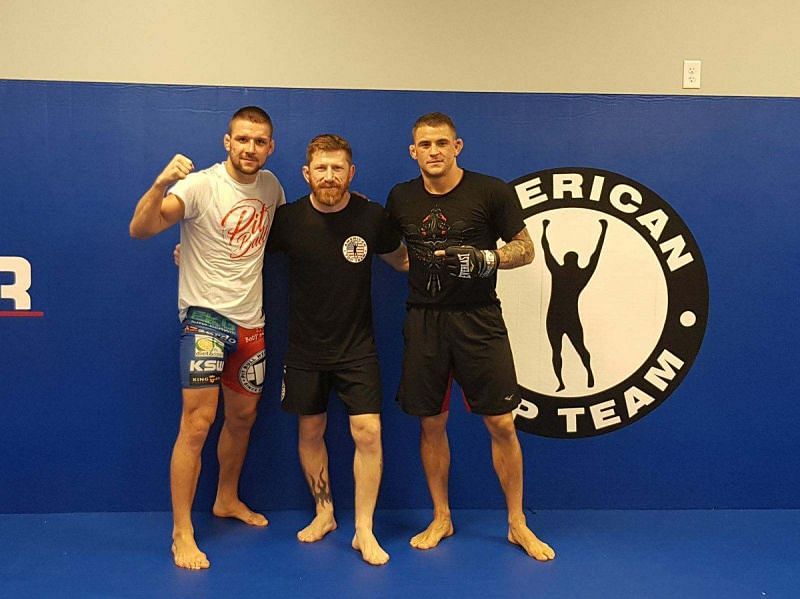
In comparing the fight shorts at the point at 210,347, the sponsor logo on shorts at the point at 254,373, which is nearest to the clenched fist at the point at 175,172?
the fight shorts at the point at 210,347

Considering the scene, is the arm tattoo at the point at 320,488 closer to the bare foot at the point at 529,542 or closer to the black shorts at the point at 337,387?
the black shorts at the point at 337,387

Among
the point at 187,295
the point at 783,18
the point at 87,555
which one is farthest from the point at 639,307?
the point at 87,555

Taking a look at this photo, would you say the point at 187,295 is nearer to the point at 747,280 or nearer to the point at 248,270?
the point at 248,270

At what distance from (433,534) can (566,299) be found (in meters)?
1.14

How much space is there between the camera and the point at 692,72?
306cm

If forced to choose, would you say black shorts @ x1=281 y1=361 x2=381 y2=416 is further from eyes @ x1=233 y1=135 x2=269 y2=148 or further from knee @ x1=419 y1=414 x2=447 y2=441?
eyes @ x1=233 y1=135 x2=269 y2=148

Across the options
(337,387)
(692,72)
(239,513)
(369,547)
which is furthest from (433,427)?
(692,72)

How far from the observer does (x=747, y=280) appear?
314 cm

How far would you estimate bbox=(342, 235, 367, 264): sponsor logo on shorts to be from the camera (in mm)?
2779

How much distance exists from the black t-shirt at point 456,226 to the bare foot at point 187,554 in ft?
4.08

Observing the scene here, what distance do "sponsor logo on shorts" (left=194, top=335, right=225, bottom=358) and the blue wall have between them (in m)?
0.37

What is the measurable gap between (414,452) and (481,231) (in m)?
1.06

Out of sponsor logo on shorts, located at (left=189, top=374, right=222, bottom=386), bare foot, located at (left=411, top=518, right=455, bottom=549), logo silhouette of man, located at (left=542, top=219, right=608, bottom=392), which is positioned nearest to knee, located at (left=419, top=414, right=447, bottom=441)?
bare foot, located at (left=411, top=518, right=455, bottom=549)

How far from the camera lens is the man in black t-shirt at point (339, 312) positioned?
110 inches
